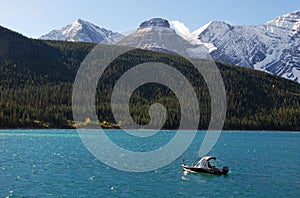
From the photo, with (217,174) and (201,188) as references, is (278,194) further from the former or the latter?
(217,174)

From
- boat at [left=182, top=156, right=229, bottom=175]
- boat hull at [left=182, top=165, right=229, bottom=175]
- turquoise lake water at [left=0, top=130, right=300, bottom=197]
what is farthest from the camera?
boat at [left=182, top=156, right=229, bottom=175]

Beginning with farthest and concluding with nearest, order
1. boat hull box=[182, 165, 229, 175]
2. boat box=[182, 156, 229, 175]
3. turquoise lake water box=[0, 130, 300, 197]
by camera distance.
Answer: boat box=[182, 156, 229, 175] < boat hull box=[182, 165, 229, 175] < turquoise lake water box=[0, 130, 300, 197]

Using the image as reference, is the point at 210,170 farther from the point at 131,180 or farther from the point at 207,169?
the point at 131,180

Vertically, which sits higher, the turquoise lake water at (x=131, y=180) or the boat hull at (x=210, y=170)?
the boat hull at (x=210, y=170)

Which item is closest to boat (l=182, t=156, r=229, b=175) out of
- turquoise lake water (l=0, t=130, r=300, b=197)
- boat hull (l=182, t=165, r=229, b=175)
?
boat hull (l=182, t=165, r=229, b=175)

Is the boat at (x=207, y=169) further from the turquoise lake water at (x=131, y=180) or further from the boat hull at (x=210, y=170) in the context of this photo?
the turquoise lake water at (x=131, y=180)

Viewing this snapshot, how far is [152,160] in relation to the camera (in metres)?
97.4

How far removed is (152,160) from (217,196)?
1502 inches

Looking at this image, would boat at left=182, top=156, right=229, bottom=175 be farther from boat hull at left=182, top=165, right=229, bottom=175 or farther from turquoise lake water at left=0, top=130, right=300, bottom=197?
turquoise lake water at left=0, top=130, right=300, bottom=197

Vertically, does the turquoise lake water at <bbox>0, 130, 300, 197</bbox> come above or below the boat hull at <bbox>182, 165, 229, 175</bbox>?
below

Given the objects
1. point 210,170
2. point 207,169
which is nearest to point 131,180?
point 207,169

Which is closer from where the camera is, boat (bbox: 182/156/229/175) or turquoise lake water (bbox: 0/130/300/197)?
turquoise lake water (bbox: 0/130/300/197)

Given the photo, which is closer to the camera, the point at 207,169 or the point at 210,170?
the point at 210,170

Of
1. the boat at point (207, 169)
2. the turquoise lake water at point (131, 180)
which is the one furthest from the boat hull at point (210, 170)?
the turquoise lake water at point (131, 180)
